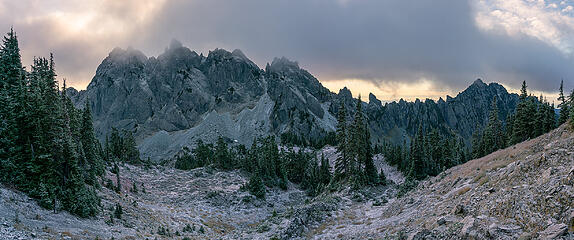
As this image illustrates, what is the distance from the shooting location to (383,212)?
28766 mm

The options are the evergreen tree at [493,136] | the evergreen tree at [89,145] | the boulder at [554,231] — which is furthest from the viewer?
the evergreen tree at [493,136]

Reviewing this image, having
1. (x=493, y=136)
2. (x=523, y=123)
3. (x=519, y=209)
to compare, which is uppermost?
(x=523, y=123)

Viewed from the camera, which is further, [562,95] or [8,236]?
[562,95]

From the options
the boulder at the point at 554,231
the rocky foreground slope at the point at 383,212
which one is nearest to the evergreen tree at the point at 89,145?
the rocky foreground slope at the point at 383,212

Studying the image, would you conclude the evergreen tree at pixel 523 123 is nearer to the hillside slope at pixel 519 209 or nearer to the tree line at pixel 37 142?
the hillside slope at pixel 519 209

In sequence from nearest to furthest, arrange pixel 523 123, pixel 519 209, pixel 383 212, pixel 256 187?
pixel 519 209, pixel 383 212, pixel 256 187, pixel 523 123

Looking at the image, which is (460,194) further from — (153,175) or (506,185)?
(153,175)

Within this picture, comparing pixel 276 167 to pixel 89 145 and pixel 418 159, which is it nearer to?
pixel 418 159

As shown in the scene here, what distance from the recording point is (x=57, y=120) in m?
27.2

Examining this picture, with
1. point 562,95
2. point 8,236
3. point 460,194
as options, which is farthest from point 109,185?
point 562,95

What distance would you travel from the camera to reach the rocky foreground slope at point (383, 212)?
1117 centimetres

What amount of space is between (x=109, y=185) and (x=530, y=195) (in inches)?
1834

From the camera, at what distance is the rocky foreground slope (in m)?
11.2

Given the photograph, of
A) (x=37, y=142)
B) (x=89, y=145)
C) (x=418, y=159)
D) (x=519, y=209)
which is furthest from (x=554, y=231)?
(x=418, y=159)
